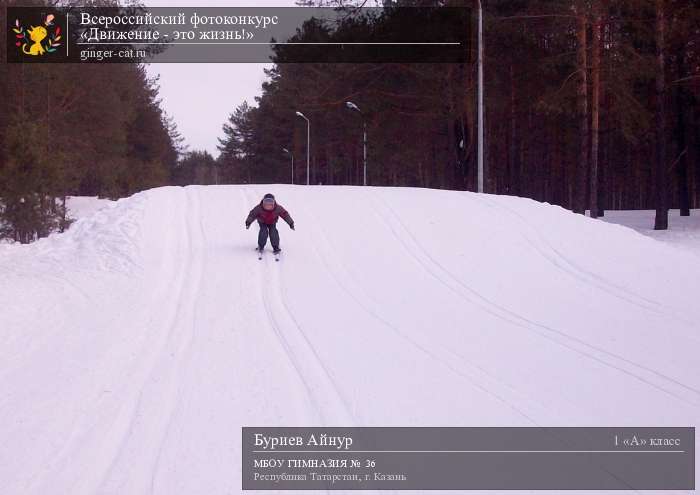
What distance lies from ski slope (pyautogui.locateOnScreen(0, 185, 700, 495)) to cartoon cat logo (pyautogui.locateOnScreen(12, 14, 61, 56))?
1539 centimetres

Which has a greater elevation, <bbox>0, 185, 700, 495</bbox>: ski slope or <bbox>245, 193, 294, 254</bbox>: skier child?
<bbox>245, 193, 294, 254</bbox>: skier child

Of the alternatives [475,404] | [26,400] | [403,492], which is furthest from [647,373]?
[26,400]

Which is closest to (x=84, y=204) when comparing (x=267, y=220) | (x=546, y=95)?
(x=546, y=95)

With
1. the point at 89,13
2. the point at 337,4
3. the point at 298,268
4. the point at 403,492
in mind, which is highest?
the point at 89,13

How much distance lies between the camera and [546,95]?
24703mm

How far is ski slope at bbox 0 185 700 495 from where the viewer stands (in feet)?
17.9

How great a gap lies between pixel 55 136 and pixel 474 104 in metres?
19.6

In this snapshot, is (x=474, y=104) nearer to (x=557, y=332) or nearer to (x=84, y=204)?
(x=557, y=332)

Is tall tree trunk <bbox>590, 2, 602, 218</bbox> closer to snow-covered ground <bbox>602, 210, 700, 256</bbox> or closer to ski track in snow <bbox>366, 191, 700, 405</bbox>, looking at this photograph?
snow-covered ground <bbox>602, 210, 700, 256</bbox>

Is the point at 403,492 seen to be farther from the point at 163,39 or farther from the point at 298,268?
the point at 163,39

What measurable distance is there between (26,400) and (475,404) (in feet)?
14.4

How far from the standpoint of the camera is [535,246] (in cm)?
1333

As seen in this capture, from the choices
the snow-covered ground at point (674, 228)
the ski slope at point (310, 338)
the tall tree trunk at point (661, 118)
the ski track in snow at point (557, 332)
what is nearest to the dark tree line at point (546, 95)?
the tall tree trunk at point (661, 118)

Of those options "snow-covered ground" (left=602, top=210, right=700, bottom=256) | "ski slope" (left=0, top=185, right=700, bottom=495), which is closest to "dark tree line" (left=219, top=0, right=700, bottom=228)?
"snow-covered ground" (left=602, top=210, right=700, bottom=256)
